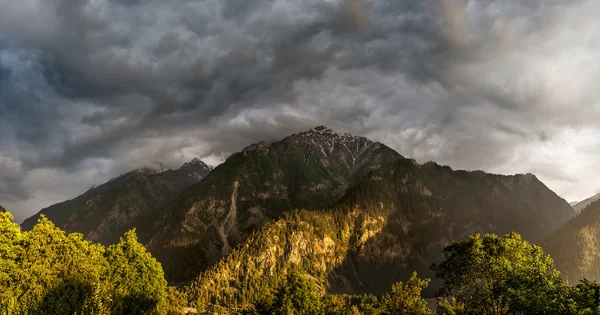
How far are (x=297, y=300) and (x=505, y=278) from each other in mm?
36641

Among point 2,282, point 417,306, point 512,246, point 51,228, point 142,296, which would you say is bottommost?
point 417,306

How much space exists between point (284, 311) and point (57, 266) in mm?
36425

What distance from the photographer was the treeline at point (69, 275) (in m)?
43.9

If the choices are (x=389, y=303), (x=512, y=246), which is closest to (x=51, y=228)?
(x=389, y=303)

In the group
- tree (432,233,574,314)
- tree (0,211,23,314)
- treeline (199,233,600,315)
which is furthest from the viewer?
tree (0,211,23,314)

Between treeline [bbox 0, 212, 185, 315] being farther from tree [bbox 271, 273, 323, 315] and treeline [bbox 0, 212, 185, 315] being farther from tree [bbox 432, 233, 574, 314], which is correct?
tree [bbox 432, 233, 574, 314]

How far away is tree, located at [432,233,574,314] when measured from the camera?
121 feet

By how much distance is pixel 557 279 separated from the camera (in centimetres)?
3881

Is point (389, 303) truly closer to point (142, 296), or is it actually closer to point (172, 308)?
point (142, 296)

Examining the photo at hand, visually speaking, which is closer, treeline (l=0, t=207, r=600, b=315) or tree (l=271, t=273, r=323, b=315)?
treeline (l=0, t=207, r=600, b=315)

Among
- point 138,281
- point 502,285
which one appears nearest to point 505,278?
point 502,285

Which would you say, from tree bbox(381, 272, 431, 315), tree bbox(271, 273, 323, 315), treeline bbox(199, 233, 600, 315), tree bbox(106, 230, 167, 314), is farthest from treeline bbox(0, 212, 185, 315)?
treeline bbox(199, 233, 600, 315)

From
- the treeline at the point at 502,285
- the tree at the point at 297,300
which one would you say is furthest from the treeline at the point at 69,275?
the treeline at the point at 502,285

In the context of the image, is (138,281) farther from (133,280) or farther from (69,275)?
(69,275)
